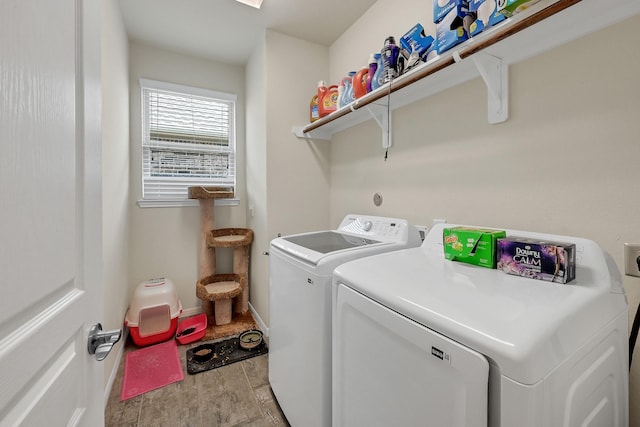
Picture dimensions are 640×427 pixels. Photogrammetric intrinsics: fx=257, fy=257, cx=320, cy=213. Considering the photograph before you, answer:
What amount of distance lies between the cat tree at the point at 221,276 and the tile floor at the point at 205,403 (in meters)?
0.60

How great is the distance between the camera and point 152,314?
2.20 metres

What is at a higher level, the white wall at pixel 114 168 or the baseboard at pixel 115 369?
the white wall at pixel 114 168

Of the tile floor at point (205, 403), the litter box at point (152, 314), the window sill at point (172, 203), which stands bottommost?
the tile floor at point (205, 403)

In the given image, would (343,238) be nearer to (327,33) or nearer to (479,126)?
(479,126)

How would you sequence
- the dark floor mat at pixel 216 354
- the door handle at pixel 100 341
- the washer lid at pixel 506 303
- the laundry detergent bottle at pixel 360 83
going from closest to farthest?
1. the washer lid at pixel 506 303
2. the door handle at pixel 100 341
3. the laundry detergent bottle at pixel 360 83
4. the dark floor mat at pixel 216 354

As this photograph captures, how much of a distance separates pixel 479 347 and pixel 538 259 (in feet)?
1.56

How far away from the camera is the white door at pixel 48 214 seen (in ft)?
1.16

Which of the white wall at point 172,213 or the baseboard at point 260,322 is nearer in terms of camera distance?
the baseboard at point 260,322

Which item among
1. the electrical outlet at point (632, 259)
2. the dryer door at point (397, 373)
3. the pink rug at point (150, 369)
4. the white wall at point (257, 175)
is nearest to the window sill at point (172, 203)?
the white wall at point (257, 175)

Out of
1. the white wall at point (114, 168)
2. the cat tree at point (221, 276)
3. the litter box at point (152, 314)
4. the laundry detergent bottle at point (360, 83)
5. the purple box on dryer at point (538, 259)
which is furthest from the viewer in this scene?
the cat tree at point (221, 276)

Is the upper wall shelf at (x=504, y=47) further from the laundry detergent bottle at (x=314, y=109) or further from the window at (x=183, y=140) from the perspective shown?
the window at (x=183, y=140)

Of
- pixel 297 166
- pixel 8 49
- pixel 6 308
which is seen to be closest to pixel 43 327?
pixel 6 308

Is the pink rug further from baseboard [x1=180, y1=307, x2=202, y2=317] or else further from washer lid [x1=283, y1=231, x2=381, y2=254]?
washer lid [x1=283, y1=231, x2=381, y2=254]

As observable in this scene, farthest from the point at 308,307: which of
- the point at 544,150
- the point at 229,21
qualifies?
the point at 229,21
